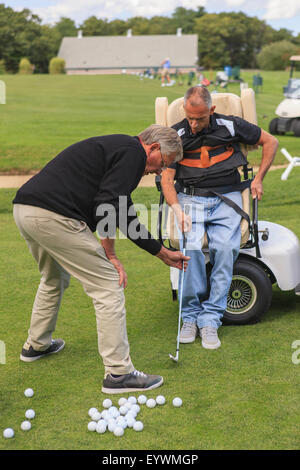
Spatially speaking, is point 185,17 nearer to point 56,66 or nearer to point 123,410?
point 56,66

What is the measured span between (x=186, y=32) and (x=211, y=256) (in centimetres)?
11708

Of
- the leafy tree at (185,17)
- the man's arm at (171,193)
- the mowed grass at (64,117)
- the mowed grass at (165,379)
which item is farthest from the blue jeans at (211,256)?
the leafy tree at (185,17)

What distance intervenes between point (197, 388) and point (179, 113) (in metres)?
2.37

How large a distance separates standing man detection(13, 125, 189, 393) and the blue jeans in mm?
886

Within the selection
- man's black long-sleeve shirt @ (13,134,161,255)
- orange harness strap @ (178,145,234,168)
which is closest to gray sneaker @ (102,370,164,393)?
man's black long-sleeve shirt @ (13,134,161,255)

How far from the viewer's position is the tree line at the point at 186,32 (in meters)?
78.6

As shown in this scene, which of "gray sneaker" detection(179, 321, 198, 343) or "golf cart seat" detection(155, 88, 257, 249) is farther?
"golf cart seat" detection(155, 88, 257, 249)

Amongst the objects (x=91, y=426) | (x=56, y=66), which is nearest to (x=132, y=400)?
(x=91, y=426)

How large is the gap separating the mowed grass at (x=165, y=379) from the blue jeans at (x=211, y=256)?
0.22 meters

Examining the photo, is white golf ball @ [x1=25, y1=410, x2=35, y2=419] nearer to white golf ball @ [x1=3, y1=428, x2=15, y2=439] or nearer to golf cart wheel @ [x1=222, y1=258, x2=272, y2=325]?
white golf ball @ [x1=3, y1=428, x2=15, y2=439]

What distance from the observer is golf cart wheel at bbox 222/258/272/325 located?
15.8 ft

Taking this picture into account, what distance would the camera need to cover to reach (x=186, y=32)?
115m

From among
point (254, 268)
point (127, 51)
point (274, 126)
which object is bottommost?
point (127, 51)
